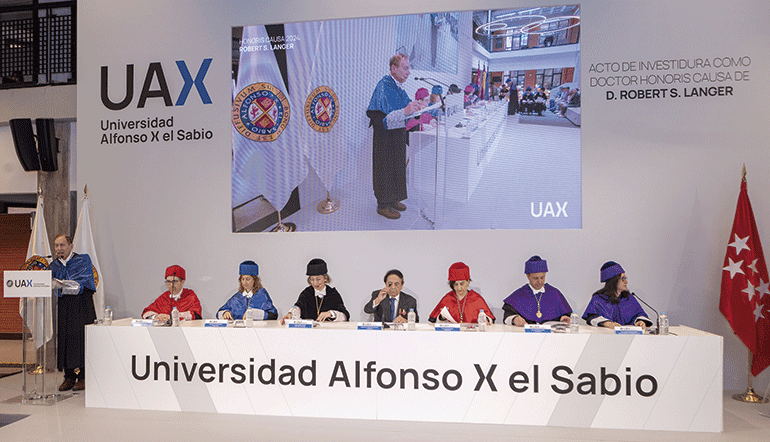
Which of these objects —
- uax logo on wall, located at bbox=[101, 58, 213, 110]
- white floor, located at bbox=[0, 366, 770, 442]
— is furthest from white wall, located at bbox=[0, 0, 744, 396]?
white floor, located at bbox=[0, 366, 770, 442]

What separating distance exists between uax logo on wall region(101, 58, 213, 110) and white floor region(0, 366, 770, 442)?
3.27m

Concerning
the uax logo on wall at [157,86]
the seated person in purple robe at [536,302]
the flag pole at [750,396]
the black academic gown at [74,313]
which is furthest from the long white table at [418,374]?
the uax logo on wall at [157,86]

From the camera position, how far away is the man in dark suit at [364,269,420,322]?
4.96m

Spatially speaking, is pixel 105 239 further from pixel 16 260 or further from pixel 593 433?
pixel 593 433

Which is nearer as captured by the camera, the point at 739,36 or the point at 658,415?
the point at 658,415

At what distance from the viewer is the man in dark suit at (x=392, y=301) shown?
496 centimetres

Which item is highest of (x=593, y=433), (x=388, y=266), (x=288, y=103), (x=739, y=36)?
(x=739, y=36)

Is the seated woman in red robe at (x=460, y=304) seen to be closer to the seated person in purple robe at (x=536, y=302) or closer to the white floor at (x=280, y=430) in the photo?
the seated person in purple robe at (x=536, y=302)

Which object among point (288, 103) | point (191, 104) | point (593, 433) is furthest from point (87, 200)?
point (593, 433)

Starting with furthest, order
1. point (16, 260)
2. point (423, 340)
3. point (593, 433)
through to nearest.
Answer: point (16, 260), point (423, 340), point (593, 433)

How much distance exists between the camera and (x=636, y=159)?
5379 millimetres

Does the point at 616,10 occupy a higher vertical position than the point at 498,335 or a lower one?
higher

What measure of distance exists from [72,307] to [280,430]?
8.60 feet

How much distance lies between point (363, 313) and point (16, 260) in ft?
19.7
